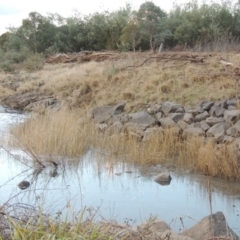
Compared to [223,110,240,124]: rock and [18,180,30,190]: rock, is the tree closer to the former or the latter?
[223,110,240,124]: rock

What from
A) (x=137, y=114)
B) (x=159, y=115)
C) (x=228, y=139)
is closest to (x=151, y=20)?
(x=137, y=114)

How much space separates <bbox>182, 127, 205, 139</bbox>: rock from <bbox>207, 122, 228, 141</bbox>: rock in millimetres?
169

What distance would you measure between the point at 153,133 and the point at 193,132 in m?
0.85

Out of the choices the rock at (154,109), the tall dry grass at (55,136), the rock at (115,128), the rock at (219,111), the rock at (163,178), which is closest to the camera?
the rock at (163,178)

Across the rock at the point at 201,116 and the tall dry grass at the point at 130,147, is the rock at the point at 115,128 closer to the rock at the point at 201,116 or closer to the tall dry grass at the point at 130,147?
the tall dry grass at the point at 130,147

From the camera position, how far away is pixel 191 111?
34.0 ft

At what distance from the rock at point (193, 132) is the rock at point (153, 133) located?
19.2 inches

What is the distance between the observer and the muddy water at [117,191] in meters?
6.05

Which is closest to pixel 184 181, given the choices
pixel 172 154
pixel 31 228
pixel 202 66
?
pixel 172 154

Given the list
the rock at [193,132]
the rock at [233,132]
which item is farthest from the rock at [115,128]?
the rock at [233,132]

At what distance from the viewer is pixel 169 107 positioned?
35.7ft

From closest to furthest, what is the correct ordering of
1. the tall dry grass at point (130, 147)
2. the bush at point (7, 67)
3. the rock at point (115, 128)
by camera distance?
the tall dry grass at point (130, 147) → the rock at point (115, 128) → the bush at point (7, 67)

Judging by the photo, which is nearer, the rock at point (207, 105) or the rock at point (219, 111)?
the rock at point (219, 111)

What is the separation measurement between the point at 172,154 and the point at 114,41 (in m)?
17.2
